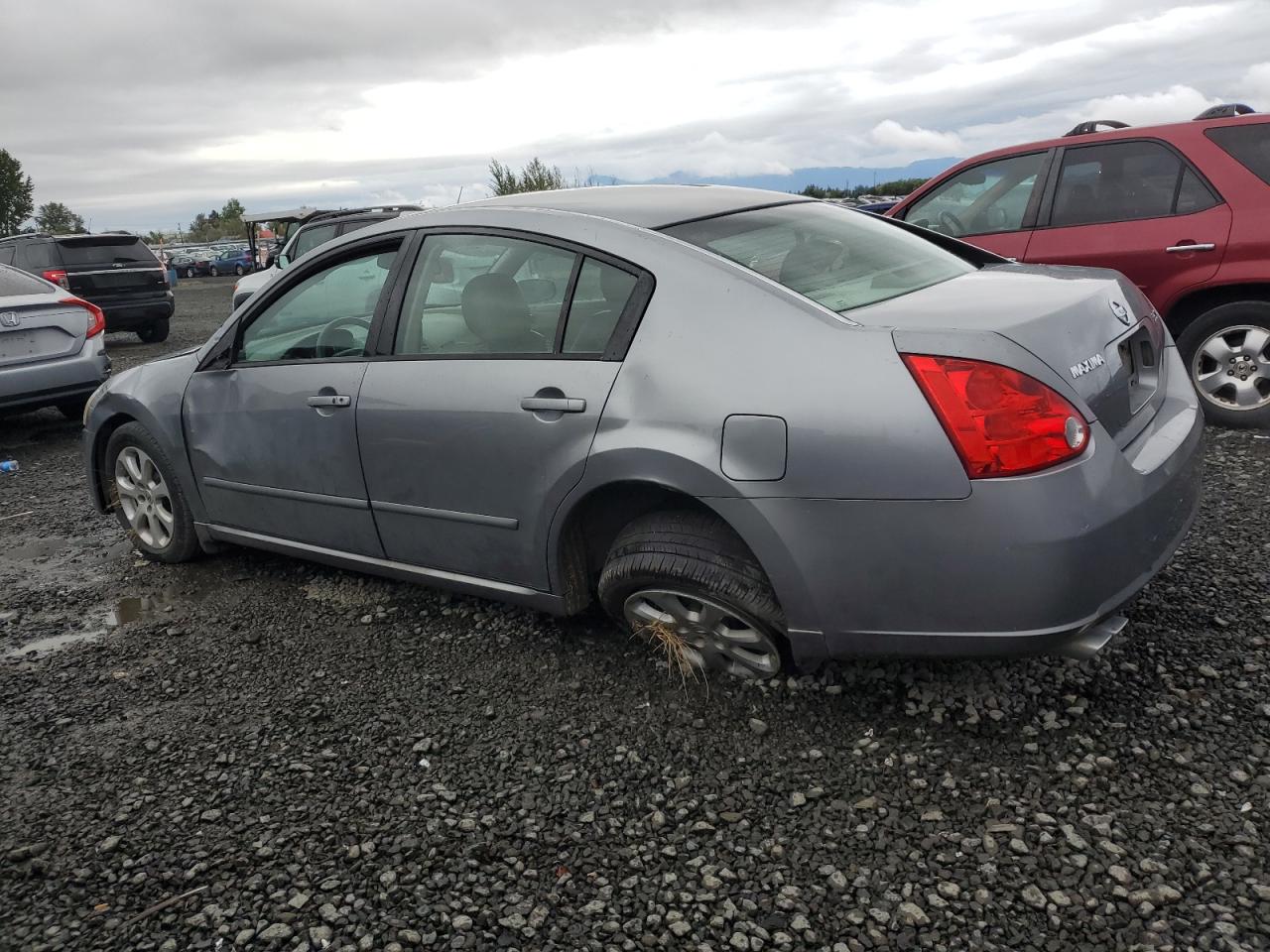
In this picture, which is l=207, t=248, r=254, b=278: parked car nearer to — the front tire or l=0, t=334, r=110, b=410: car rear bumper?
l=0, t=334, r=110, b=410: car rear bumper

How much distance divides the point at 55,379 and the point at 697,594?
6819 mm

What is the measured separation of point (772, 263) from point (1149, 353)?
124 cm

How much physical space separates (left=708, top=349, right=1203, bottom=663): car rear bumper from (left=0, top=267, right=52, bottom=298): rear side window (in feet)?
24.1

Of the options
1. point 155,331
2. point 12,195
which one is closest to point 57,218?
point 12,195

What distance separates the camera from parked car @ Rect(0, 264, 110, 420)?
24.5ft

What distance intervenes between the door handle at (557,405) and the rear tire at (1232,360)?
4.33 meters

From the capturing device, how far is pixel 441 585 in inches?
140

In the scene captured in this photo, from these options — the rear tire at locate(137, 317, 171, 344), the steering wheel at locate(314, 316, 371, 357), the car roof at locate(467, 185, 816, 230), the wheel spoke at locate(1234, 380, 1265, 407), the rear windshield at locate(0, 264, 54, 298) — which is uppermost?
the car roof at locate(467, 185, 816, 230)

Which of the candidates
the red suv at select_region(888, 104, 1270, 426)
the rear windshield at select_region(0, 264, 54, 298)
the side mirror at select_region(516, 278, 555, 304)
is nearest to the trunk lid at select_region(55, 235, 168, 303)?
the rear windshield at select_region(0, 264, 54, 298)

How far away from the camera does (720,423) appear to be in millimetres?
2664

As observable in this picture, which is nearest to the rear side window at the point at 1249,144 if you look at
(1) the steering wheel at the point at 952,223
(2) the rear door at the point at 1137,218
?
(2) the rear door at the point at 1137,218

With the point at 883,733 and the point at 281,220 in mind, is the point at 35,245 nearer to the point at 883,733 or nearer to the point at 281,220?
the point at 281,220

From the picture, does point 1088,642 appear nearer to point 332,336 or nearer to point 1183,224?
point 332,336

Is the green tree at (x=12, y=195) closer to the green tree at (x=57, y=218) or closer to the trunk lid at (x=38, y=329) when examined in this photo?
the green tree at (x=57, y=218)
